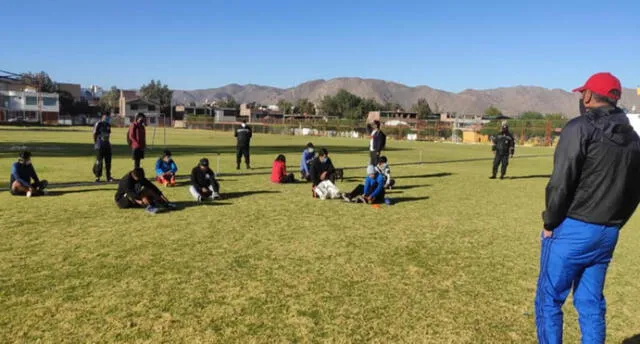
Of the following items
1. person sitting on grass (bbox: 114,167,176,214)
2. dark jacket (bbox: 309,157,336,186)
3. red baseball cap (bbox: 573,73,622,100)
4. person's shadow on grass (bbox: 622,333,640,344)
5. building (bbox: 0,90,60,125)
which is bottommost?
person's shadow on grass (bbox: 622,333,640,344)

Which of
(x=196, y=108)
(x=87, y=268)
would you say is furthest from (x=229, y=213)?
(x=196, y=108)

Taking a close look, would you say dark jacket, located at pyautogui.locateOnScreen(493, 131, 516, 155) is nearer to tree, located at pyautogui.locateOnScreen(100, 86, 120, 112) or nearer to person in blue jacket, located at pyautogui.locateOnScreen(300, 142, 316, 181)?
person in blue jacket, located at pyautogui.locateOnScreen(300, 142, 316, 181)

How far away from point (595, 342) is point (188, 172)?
606 inches

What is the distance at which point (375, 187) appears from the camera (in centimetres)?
1105

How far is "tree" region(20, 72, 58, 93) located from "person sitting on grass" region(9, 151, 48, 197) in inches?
4620

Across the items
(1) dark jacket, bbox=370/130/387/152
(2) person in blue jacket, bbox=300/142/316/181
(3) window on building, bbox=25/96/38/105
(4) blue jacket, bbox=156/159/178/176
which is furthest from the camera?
(3) window on building, bbox=25/96/38/105

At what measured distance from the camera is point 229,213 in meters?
9.59

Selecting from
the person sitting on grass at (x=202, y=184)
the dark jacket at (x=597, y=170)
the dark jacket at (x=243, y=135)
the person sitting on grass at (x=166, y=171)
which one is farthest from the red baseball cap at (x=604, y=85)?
the dark jacket at (x=243, y=135)

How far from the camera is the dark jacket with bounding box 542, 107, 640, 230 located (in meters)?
3.04

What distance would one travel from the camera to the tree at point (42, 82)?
109m

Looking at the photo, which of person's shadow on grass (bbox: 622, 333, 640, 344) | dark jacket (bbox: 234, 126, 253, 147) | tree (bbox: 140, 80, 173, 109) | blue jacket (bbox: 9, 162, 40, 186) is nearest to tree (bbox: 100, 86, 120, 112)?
tree (bbox: 140, 80, 173, 109)

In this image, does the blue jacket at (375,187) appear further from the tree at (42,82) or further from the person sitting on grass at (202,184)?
the tree at (42,82)

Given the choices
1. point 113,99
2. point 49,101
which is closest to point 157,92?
point 113,99

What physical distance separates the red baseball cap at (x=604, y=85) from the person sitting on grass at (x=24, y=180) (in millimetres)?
11905
